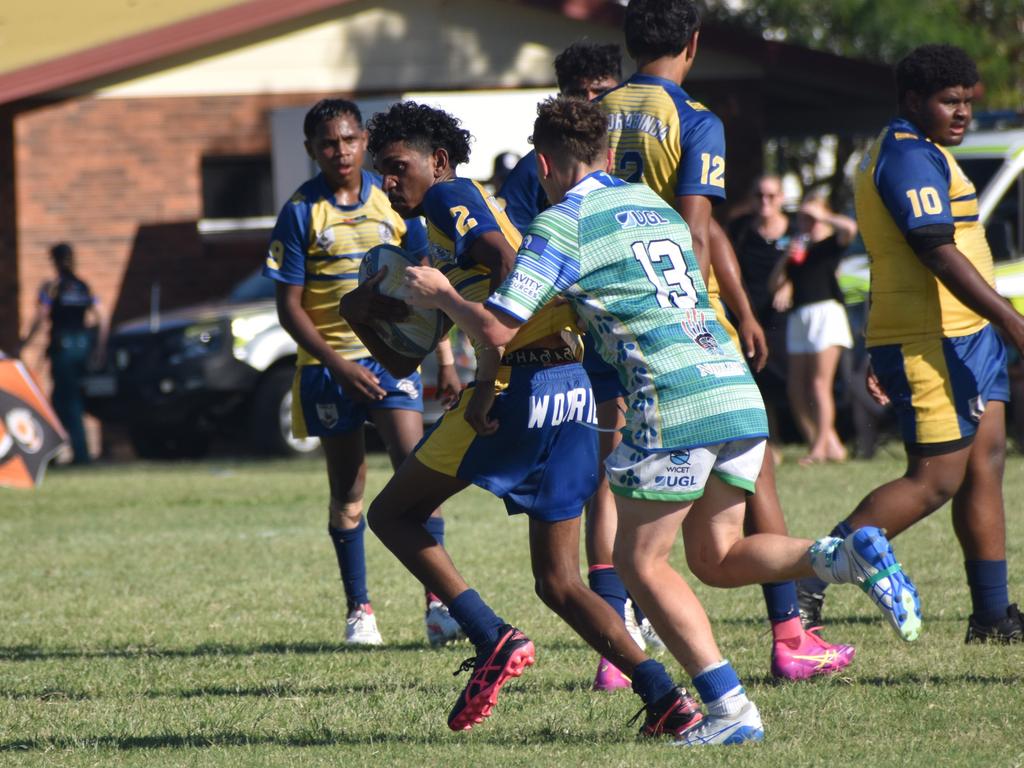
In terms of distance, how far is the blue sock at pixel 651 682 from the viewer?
489cm

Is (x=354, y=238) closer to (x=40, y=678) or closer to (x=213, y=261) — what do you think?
(x=40, y=678)

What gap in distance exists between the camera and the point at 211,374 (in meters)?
→ 16.1

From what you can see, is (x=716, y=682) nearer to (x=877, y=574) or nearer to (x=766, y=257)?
(x=877, y=574)

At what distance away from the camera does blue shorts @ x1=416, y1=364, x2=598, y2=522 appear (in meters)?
5.11

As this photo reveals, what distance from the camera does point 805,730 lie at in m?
5.00

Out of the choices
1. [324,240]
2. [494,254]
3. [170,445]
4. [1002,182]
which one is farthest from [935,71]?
[170,445]

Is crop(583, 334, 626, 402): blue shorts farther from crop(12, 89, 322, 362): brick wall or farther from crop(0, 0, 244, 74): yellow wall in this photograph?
crop(0, 0, 244, 74): yellow wall

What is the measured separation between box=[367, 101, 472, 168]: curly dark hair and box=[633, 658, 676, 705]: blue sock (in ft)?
5.73

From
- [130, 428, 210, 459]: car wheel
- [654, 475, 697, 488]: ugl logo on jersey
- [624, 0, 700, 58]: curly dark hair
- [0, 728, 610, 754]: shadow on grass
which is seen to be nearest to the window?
[130, 428, 210, 459]: car wheel

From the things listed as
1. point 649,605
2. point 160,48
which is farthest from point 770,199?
point 160,48

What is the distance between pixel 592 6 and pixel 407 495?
15673 mm

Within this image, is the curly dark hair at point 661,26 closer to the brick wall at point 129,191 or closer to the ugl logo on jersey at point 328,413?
the ugl logo on jersey at point 328,413

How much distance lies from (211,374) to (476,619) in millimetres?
11211

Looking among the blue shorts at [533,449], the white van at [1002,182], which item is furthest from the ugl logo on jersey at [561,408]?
the white van at [1002,182]
